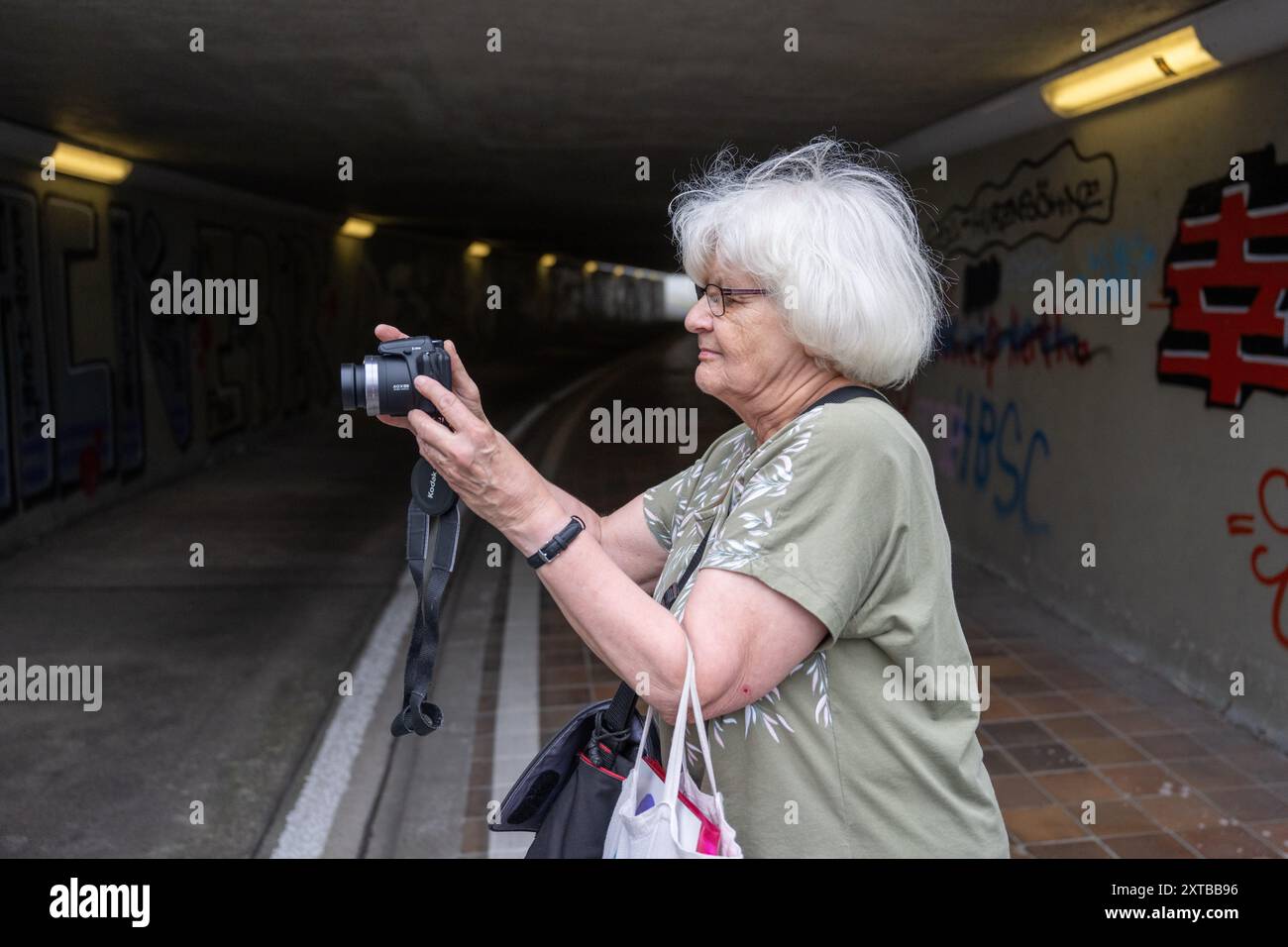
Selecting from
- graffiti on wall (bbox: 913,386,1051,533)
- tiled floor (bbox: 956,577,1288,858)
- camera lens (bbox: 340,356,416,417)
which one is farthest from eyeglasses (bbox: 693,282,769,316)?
graffiti on wall (bbox: 913,386,1051,533)

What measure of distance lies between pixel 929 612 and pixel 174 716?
Result: 14.6 feet

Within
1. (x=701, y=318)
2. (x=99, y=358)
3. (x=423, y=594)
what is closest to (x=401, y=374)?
(x=423, y=594)

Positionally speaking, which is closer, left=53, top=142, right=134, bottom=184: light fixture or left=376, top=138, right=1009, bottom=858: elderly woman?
left=376, top=138, right=1009, bottom=858: elderly woman

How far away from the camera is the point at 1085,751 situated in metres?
4.54

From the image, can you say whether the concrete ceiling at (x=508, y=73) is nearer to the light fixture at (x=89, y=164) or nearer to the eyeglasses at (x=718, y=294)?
the light fixture at (x=89, y=164)

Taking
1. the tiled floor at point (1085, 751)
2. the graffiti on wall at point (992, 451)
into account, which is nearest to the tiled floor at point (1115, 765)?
the tiled floor at point (1085, 751)

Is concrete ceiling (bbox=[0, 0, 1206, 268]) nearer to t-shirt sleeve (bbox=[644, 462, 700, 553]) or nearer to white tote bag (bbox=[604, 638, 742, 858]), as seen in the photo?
t-shirt sleeve (bbox=[644, 462, 700, 553])

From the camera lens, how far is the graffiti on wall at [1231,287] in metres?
4.36

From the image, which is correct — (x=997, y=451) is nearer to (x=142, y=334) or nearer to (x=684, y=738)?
(x=684, y=738)

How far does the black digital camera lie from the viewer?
166 centimetres

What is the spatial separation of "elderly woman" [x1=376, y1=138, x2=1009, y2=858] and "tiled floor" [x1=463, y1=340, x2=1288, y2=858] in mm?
2431

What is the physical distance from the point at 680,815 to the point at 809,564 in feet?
1.32

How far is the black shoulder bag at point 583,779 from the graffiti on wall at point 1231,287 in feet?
11.5

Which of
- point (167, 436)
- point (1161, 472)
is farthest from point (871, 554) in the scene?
point (167, 436)
